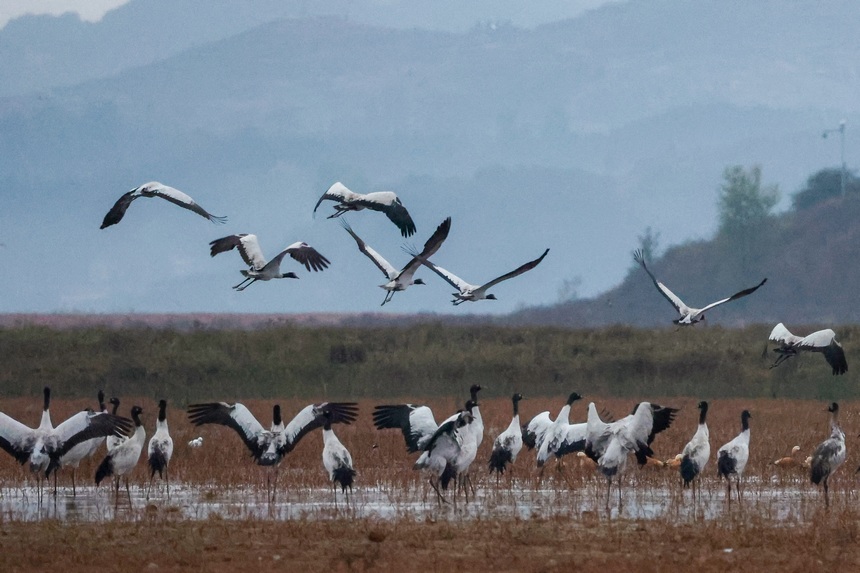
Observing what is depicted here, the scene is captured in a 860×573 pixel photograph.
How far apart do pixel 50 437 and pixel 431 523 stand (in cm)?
429

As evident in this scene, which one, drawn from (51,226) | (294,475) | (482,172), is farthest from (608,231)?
(294,475)

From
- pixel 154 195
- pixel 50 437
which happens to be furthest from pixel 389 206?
pixel 50 437

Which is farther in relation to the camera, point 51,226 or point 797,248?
point 51,226

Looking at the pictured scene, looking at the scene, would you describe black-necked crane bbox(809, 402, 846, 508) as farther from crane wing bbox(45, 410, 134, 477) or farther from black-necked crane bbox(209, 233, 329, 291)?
crane wing bbox(45, 410, 134, 477)

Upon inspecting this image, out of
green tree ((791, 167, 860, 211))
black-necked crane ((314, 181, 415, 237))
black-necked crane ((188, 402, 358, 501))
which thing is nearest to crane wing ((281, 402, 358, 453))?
black-necked crane ((188, 402, 358, 501))

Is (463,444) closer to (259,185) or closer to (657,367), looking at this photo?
(657,367)

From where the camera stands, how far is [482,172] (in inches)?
7219

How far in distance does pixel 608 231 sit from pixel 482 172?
1651 centimetres

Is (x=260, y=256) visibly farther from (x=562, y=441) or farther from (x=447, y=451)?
(x=562, y=441)

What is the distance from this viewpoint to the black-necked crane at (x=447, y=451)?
1500 cm

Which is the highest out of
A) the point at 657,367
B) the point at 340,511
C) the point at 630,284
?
the point at 630,284

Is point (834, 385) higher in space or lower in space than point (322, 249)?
lower

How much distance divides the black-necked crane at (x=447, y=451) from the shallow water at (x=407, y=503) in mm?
305

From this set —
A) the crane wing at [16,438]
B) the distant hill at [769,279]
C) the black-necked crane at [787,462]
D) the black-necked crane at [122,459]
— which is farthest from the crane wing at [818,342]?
the distant hill at [769,279]
